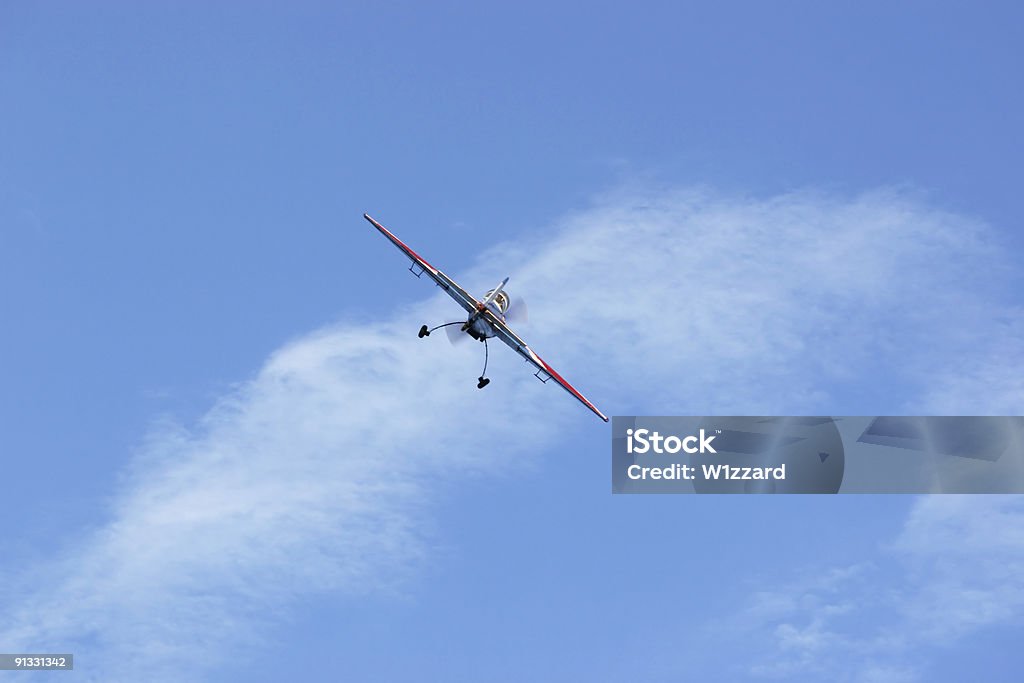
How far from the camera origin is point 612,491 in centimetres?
16500

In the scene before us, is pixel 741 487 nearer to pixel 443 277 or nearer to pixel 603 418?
pixel 603 418

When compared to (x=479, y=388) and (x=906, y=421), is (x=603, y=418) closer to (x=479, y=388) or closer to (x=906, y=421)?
(x=479, y=388)

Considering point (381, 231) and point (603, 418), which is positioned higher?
point (381, 231)

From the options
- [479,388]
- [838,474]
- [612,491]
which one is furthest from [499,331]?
[838,474]

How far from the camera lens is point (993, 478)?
16638cm

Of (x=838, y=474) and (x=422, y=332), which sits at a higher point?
(x=422, y=332)

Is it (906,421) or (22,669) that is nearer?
(22,669)

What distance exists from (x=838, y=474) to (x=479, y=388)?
35.5 meters

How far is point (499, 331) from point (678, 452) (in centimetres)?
2088

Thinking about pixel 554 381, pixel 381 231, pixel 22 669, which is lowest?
pixel 22 669

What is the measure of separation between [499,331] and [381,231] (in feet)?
49.4

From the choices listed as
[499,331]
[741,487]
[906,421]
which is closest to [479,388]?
[499,331]

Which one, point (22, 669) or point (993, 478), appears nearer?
point (22, 669)

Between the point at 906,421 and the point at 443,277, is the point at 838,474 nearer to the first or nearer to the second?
the point at 906,421
